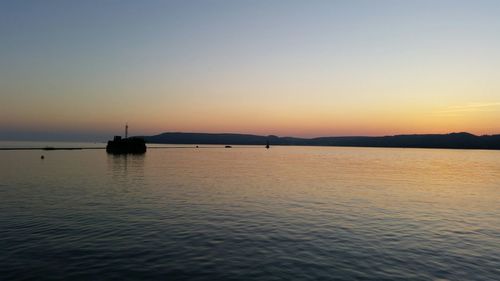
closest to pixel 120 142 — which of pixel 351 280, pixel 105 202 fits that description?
pixel 105 202

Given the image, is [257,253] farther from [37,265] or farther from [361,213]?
[361,213]

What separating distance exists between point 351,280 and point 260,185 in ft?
145

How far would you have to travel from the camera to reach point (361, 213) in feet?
123

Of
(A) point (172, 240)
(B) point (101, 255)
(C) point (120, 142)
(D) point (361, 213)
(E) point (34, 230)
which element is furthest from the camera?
(C) point (120, 142)

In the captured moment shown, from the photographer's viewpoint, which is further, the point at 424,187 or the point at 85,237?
the point at 424,187

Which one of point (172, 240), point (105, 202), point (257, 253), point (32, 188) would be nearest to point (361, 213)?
point (257, 253)

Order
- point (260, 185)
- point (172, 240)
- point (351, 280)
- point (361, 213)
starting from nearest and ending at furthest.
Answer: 1. point (351, 280)
2. point (172, 240)
3. point (361, 213)
4. point (260, 185)

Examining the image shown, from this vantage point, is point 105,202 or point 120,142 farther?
point 120,142

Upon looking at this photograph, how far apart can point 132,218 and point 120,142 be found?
176 metres

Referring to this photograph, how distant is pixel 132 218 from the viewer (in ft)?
109

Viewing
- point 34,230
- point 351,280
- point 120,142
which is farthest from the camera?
point 120,142

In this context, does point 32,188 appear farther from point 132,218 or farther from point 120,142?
point 120,142

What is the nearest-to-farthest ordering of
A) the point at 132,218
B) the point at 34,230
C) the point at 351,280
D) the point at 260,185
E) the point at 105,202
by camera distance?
the point at 351,280 < the point at 34,230 < the point at 132,218 < the point at 105,202 < the point at 260,185

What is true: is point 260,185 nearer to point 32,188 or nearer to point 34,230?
point 32,188
